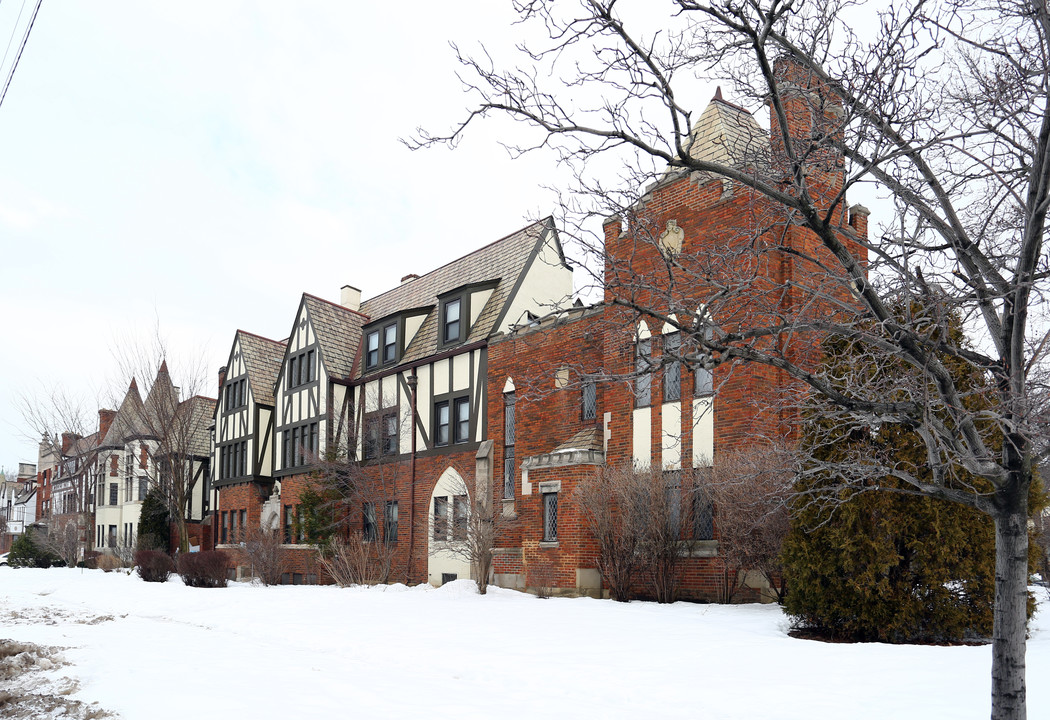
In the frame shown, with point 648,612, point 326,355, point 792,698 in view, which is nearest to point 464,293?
A: point 326,355

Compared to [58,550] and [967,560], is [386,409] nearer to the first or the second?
[967,560]

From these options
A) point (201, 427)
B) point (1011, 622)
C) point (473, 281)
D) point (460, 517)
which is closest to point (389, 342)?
point (473, 281)

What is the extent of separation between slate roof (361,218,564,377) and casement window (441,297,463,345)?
0.44m

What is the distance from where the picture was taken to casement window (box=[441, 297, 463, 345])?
2631cm

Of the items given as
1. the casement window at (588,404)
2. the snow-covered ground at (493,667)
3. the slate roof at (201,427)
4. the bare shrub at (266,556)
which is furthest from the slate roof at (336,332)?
the snow-covered ground at (493,667)

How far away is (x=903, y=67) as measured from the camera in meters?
5.84

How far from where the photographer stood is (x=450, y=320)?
26.6m

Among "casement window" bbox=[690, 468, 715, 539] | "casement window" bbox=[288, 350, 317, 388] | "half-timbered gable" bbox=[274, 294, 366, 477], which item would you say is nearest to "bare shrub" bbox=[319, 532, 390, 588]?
"half-timbered gable" bbox=[274, 294, 366, 477]

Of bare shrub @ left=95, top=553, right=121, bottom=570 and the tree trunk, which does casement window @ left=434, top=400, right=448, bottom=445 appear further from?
the tree trunk

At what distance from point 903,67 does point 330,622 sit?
37.9ft

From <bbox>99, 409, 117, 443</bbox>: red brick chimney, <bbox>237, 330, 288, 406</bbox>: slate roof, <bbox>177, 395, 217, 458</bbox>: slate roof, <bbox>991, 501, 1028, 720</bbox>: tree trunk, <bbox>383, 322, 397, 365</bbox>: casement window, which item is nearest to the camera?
<bbox>991, 501, 1028, 720</bbox>: tree trunk

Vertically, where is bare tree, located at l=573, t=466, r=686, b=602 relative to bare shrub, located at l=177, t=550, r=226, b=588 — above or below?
above

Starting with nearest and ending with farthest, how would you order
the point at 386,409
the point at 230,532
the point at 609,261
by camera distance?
the point at 609,261
the point at 386,409
the point at 230,532

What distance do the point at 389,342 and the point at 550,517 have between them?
1149cm
